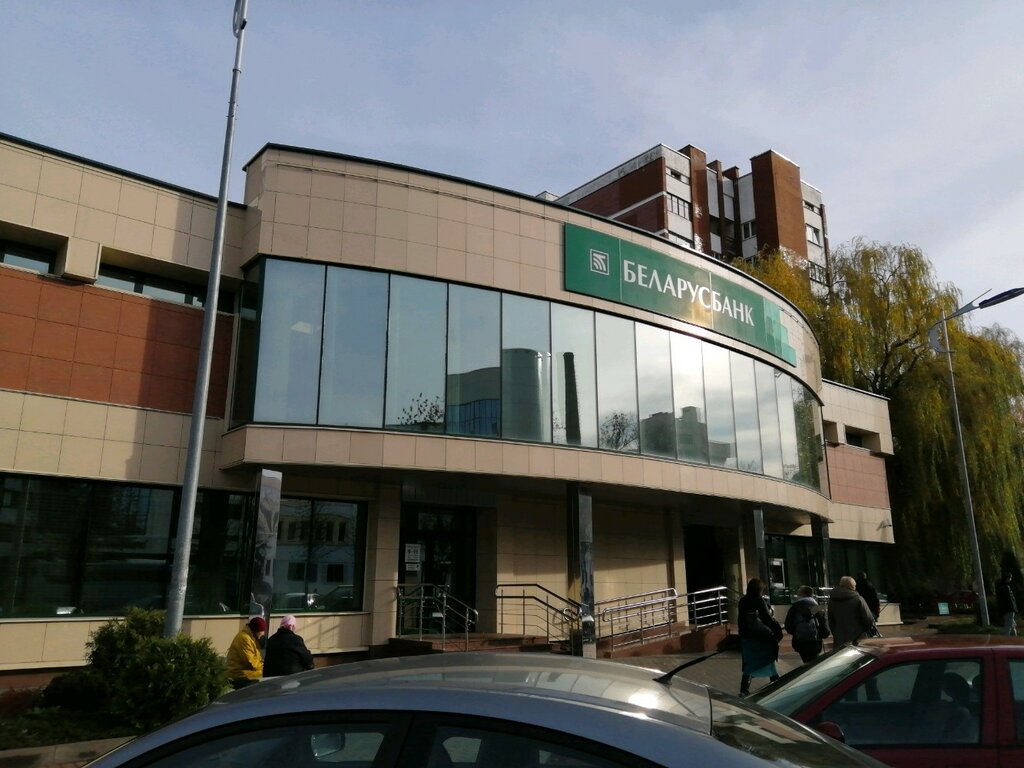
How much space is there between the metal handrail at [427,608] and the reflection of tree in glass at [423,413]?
11.5 ft

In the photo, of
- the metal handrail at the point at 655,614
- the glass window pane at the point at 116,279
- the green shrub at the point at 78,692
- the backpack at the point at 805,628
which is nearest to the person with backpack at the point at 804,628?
the backpack at the point at 805,628

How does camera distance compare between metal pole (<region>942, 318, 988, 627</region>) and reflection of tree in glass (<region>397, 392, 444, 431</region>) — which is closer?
reflection of tree in glass (<region>397, 392, 444, 431</region>)

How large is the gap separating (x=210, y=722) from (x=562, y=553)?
1809 cm

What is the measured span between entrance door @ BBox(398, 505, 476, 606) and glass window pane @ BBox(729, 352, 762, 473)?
24.2ft

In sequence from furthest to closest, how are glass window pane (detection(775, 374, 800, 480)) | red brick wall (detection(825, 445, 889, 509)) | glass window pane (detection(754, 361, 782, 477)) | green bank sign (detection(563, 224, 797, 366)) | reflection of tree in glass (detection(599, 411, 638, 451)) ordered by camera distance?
1. red brick wall (detection(825, 445, 889, 509))
2. glass window pane (detection(775, 374, 800, 480))
3. glass window pane (detection(754, 361, 782, 477))
4. green bank sign (detection(563, 224, 797, 366))
5. reflection of tree in glass (detection(599, 411, 638, 451))

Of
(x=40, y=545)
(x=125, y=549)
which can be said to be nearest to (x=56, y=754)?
(x=40, y=545)

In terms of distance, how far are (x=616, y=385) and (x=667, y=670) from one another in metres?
12.3

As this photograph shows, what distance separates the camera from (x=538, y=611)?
1867 cm

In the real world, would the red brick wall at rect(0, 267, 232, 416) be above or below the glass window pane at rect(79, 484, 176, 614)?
above

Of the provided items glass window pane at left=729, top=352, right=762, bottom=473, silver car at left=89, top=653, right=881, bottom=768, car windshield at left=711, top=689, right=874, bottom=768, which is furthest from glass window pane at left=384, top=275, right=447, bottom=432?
silver car at left=89, top=653, right=881, bottom=768

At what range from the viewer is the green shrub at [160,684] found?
9695mm

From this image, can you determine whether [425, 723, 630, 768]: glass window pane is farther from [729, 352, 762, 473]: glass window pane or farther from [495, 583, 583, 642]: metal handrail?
[729, 352, 762, 473]: glass window pane

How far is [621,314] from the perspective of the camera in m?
19.0

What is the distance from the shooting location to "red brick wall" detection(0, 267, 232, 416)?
46.0 feet
